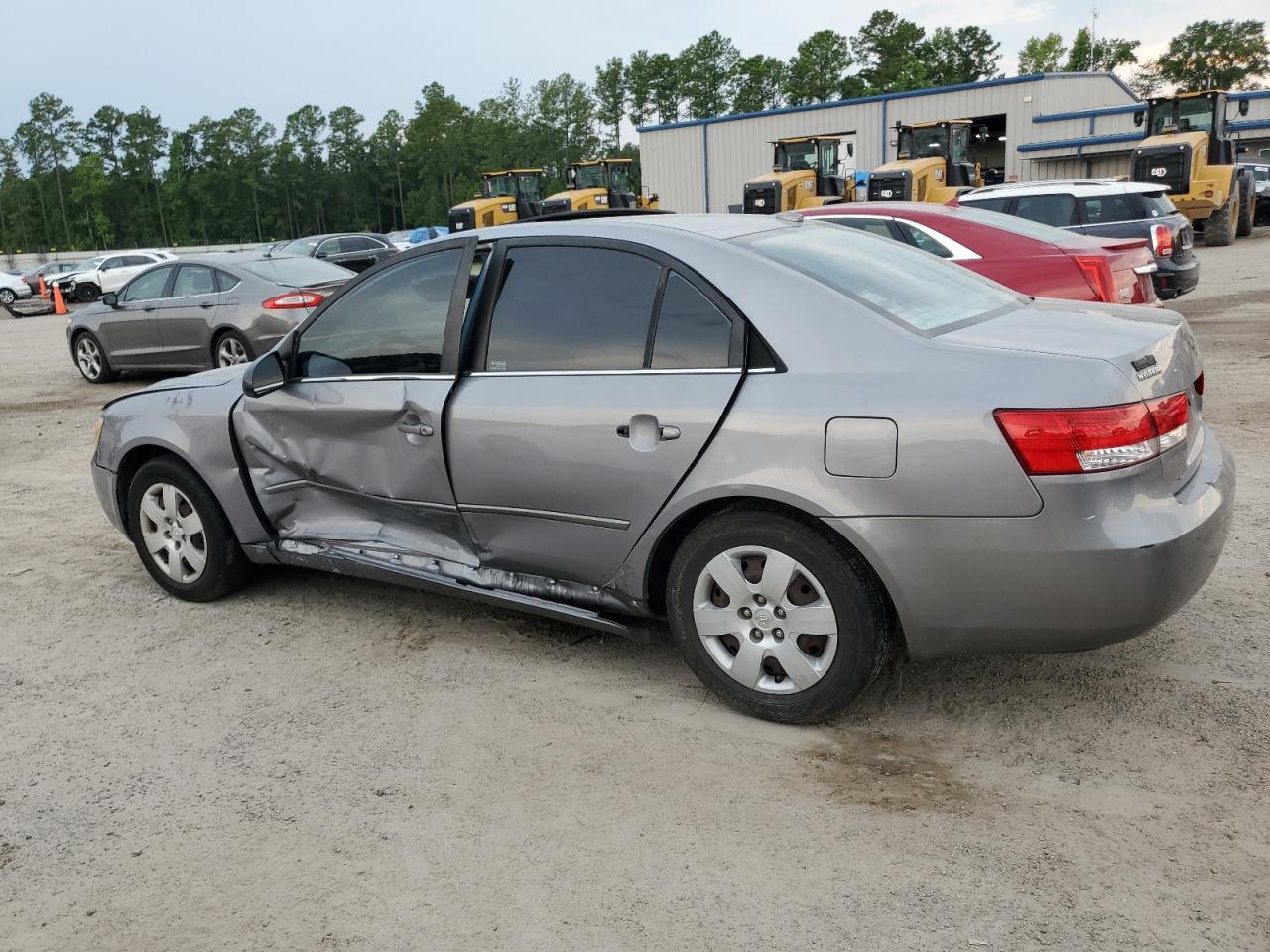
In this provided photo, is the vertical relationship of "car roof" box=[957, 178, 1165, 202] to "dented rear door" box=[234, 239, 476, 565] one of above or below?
above

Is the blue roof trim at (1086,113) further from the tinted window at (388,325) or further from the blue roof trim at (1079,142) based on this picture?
the tinted window at (388,325)

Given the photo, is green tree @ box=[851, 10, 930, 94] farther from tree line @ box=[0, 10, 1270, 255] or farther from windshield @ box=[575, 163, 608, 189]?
windshield @ box=[575, 163, 608, 189]

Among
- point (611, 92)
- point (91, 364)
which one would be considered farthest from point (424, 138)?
point (91, 364)

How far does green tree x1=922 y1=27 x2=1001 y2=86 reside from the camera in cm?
10794

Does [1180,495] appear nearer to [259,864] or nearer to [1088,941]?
[1088,941]

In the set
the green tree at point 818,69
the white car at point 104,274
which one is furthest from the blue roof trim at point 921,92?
the green tree at point 818,69

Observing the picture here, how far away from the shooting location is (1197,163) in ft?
78.5

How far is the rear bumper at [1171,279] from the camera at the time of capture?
1218cm

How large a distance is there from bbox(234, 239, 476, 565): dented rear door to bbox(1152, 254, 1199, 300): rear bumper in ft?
33.9

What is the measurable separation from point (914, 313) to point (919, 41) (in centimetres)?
11724

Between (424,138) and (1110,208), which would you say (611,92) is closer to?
(424,138)

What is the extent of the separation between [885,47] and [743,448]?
11582 centimetres

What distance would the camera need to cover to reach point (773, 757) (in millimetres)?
3336

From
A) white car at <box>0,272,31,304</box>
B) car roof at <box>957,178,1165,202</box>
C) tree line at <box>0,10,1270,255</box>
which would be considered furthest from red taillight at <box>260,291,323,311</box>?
tree line at <box>0,10,1270,255</box>
